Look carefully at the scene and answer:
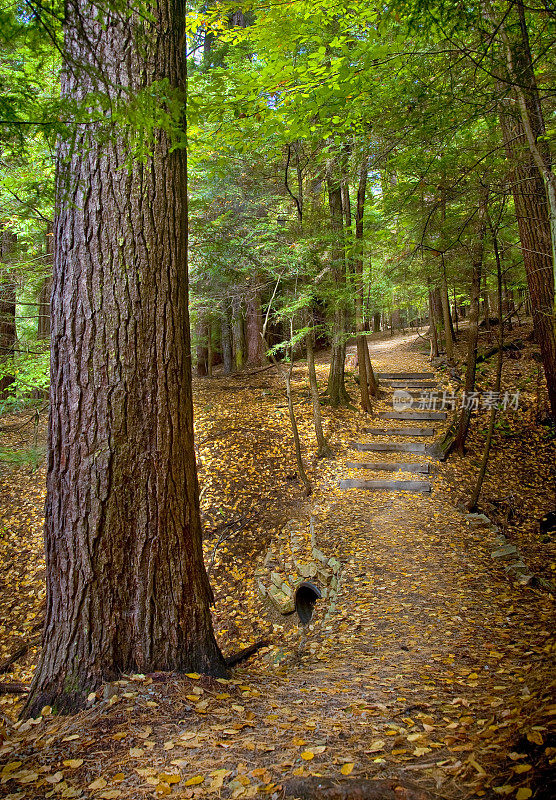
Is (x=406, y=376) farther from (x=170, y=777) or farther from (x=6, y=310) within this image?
(x=170, y=777)

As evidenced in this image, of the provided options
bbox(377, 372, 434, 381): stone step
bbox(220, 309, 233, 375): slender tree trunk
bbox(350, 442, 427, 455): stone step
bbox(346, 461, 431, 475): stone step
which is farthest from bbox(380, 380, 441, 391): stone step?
bbox(220, 309, 233, 375): slender tree trunk

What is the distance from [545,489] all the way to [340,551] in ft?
13.8

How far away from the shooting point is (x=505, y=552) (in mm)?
5406

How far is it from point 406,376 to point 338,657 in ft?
34.3

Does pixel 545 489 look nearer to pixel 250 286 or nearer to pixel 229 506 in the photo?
pixel 229 506

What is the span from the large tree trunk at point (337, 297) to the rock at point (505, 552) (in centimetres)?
499

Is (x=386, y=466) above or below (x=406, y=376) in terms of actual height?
below

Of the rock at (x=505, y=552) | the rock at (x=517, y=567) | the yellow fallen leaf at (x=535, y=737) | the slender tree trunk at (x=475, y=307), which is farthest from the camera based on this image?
the slender tree trunk at (x=475, y=307)

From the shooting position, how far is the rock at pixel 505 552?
5348 millimetres

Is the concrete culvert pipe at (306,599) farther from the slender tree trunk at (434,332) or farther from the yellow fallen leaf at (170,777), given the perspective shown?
the slender tree trunk at (434,332)

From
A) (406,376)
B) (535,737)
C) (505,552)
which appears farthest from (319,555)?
(406,376)

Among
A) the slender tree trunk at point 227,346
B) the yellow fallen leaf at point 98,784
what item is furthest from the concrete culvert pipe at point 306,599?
the slender tree trunk at point 227,346

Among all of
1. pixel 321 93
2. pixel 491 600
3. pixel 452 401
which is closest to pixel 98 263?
pixel 321 93

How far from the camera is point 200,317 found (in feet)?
42.8
